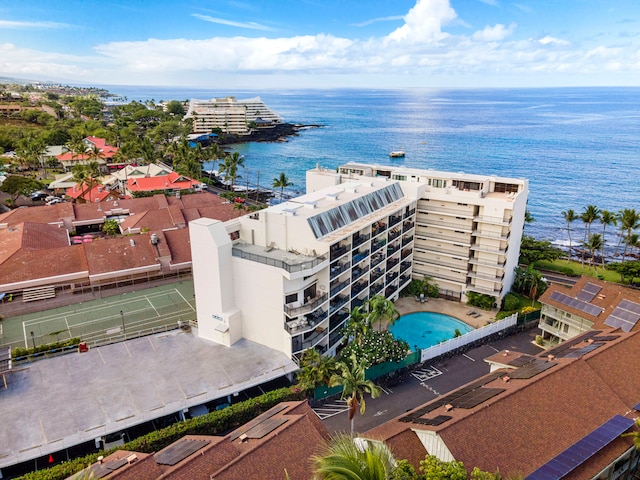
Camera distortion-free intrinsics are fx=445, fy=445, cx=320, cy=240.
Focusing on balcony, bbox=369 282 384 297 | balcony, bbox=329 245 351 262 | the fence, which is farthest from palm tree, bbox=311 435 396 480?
balcony, bbox=369 282 384 297

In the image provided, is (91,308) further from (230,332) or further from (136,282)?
(230,332)

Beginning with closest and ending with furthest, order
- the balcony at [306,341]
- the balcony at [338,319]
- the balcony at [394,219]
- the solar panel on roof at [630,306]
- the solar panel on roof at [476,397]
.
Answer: the solar panel on roof at [476,397], the balcony at [306,341], the solar panel on roof at [630,306], the balcony at [338,319], the balcony at [394,219]

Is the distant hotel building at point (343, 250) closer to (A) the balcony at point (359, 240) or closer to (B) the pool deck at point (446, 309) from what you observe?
(A) the balcony at point (359, 240)

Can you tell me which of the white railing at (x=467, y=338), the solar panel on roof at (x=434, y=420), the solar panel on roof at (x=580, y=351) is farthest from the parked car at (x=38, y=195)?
the solar panel on roof at (x=580, y=351)

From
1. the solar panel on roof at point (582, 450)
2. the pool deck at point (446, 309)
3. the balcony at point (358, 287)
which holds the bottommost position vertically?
the pool deck at point (446, 309)

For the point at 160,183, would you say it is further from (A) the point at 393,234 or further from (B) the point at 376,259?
(B) the point at 376,259

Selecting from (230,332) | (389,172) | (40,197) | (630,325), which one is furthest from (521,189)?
(40,197)

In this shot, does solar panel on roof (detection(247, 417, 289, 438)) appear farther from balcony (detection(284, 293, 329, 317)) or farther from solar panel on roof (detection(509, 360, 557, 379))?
solar panel on roof (detection(509, 360, 557, 379))
